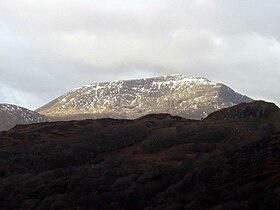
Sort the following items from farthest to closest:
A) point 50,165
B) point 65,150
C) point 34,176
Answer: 1. point 65,150
2. point 50,165
3. point 34,176

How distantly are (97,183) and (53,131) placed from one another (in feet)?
285

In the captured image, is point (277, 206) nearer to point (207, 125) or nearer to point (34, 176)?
point (34, 176)

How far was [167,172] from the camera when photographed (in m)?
114

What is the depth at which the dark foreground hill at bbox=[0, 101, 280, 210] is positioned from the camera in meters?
83.2

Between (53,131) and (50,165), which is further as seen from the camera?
(53,131)

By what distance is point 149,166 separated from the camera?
401 feet

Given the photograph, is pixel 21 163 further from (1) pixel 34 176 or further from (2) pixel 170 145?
(2) pixel 170 145

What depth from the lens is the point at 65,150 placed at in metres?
157

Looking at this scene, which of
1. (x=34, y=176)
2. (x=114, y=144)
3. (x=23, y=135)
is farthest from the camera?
(x=23, y=135)

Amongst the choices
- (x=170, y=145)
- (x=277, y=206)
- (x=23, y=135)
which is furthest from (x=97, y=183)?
(x=23, y=135)

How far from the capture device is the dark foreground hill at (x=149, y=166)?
83.2 m

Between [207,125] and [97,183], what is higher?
[207,125]

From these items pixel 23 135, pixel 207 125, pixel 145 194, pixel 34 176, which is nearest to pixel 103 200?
pixel 145 194

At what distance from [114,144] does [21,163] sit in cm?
3894
